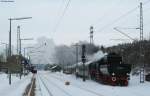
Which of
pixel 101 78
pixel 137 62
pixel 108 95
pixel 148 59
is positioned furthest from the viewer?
pixel 137 62

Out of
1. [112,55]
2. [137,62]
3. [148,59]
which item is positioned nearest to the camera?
[112,55]

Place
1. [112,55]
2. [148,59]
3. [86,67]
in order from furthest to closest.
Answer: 1. [148,59]
2. [86,67]
3. [112,55]

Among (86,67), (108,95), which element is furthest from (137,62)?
(108,95)

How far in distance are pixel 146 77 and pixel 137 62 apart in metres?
33.2

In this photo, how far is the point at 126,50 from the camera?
355 feet

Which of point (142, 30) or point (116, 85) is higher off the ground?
point (142, 30)

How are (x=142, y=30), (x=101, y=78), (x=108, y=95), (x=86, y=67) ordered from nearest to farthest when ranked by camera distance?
(x=108, y=95) < (x=142, y=30) < (x=101, y=78) < (x=86, y=67)

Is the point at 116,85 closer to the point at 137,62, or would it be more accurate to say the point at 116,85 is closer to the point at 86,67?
the point at 86,67

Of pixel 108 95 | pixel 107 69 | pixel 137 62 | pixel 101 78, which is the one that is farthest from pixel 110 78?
pixel 137 62

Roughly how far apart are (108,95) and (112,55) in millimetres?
23347

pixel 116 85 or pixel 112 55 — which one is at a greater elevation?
pixel 112 55

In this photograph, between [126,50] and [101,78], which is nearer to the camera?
[101,78]

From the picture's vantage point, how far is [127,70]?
59500mm

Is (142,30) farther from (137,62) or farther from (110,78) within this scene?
(137,62)
